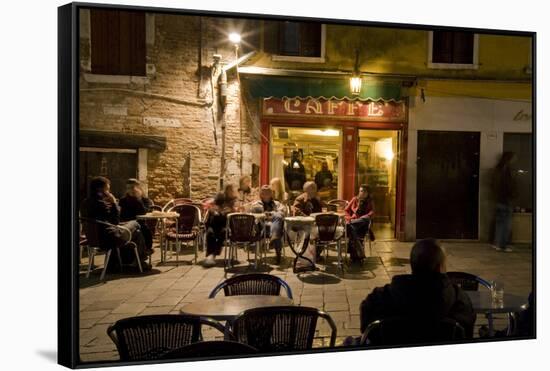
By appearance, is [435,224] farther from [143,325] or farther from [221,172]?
[143,325]

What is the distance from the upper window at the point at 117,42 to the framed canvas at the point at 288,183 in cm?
1

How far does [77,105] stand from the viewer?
14.9 feet

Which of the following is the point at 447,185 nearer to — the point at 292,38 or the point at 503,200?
the point at 503,200

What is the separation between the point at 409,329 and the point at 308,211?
1291 millimetres

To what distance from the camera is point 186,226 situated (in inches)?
200

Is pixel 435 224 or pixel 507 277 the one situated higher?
pixel 435 224

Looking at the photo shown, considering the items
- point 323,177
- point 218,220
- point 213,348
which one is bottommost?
point 213,348

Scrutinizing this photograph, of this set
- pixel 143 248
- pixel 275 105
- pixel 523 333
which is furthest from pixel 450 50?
pixel 143 248

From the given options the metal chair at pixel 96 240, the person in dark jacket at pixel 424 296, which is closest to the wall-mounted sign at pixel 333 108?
the person in dark jacket at pixel 424 296

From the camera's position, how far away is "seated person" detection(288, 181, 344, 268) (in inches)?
209

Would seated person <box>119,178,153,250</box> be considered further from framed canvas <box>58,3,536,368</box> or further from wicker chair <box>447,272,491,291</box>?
wicker chair <box>447,272,491,291</box>

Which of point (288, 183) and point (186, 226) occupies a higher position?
point (288, 183)

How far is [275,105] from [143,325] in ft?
7.14

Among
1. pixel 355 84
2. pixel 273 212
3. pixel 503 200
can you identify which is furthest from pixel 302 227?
pixel 503 200
